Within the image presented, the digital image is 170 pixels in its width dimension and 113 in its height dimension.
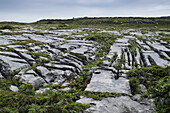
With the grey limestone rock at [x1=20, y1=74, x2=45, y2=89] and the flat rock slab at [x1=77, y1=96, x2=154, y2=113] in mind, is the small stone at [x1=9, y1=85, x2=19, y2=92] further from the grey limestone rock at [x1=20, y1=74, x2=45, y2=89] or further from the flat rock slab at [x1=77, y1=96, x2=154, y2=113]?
the flat rock slab at [x1=77, y1=96, x2=154, y2=113]

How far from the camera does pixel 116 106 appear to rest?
487 cm

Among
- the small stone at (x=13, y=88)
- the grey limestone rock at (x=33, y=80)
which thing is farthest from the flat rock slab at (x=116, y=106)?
the small stone at (x=13, y=88)

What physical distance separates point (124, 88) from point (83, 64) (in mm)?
4134

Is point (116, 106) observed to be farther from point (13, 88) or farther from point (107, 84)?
point (13, 88)

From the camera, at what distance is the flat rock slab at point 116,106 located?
464 cm

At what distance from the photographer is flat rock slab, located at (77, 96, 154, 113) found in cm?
464

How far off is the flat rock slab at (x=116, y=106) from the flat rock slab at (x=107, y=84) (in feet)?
2.03

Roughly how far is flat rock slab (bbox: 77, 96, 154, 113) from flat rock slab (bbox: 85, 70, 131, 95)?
62 centimetres

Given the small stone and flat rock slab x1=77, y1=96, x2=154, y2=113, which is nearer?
flat rock slab x1=77, y1=96, x2=154, y2=113

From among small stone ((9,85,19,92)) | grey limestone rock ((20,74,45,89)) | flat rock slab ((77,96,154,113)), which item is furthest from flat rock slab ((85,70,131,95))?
small stone ((9,85,19,92))

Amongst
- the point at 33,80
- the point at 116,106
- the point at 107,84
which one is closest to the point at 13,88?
the point at 33,80

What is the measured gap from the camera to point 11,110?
423 cm

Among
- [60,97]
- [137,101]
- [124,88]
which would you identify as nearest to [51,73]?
[60,97]

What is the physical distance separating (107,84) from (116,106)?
165 centimetres
